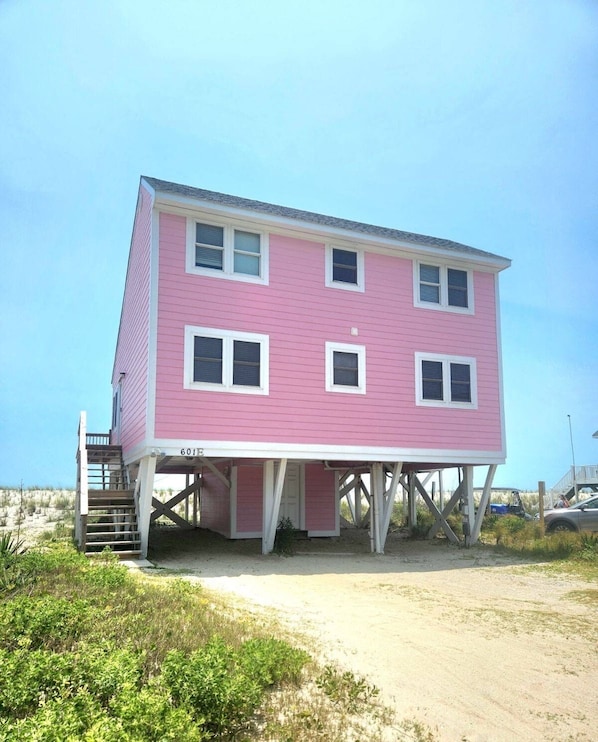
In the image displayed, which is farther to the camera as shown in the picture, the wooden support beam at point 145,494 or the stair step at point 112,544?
the wooden support beam at point 145,494

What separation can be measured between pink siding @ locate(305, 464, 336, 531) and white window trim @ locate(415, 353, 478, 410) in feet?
17.4

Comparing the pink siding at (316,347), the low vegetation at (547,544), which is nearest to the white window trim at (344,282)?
the pink siding at (316,347)

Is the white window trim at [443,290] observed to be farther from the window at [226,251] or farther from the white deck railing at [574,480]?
the white deck railing at [574,480]

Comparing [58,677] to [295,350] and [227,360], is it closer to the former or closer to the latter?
[227,360]

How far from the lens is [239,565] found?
14711mm

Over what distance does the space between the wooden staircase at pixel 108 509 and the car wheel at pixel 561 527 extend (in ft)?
48.0

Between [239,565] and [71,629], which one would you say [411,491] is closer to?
[239,565]

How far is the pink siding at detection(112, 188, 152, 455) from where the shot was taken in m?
15.8

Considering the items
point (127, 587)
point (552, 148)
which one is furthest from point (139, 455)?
point (552, 148)

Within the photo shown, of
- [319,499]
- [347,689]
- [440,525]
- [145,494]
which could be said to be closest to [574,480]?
[440,525]

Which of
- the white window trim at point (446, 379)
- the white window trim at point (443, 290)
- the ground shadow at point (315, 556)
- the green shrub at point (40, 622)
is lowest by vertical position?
the ground shadow at point (315, 556)

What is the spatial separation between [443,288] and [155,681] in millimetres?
15525

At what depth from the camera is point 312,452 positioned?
53.1 feet

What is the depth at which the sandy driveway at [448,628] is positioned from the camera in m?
5.68
